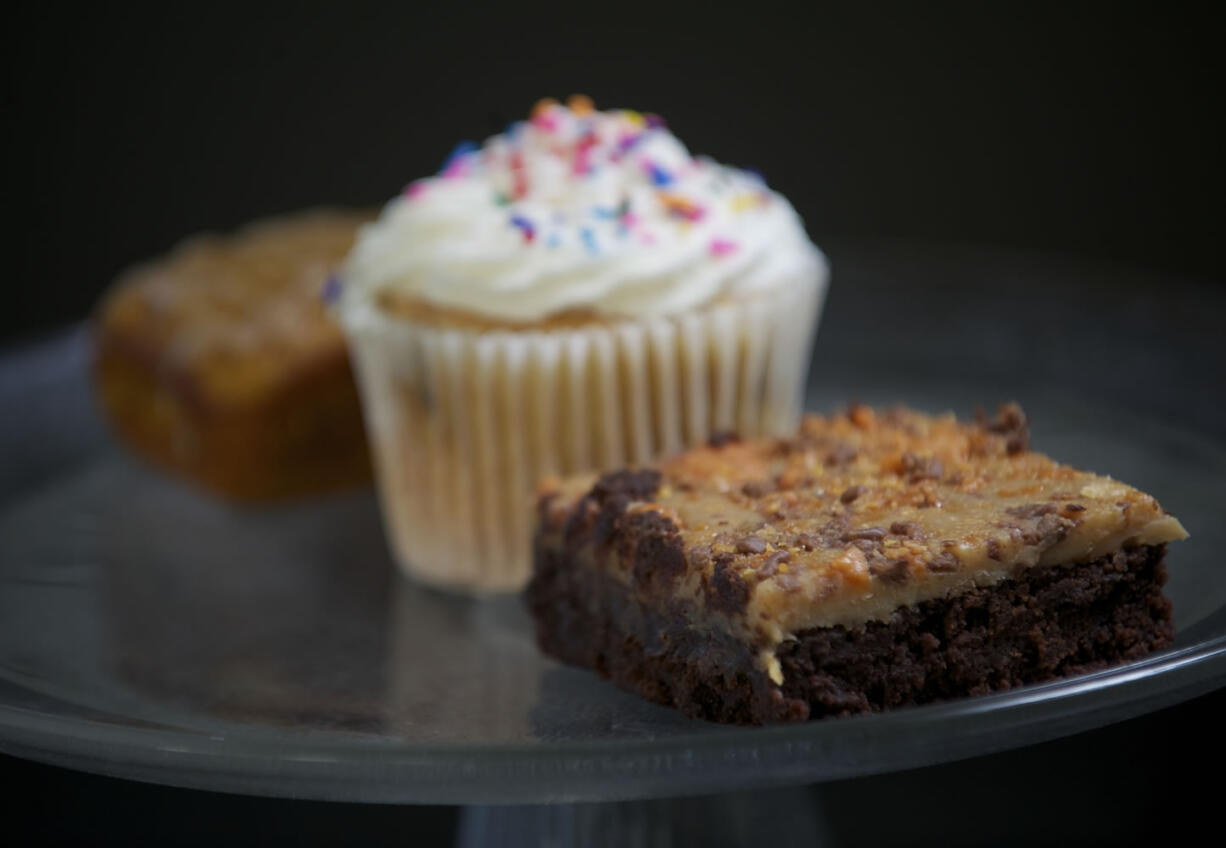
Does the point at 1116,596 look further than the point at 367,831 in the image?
No

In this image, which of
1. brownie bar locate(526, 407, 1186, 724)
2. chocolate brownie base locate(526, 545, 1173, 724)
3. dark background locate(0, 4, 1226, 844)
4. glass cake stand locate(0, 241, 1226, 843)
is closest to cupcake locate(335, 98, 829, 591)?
glass cake stand locate(0, 241, 1226, 843)

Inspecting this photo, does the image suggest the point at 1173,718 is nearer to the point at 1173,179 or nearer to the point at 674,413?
the point at 674,413

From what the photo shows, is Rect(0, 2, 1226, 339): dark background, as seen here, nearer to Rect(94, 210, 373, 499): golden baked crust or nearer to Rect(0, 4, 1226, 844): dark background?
Rect(0, 4, 1226, 844): dark background

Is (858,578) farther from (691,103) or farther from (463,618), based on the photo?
(691,103)

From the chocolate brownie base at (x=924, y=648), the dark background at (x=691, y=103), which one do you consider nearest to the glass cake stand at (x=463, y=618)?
the chocolate brownie base at (x=924, y=648)

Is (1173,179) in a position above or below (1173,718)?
above

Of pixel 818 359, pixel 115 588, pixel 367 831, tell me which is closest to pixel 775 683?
pixel 115 588

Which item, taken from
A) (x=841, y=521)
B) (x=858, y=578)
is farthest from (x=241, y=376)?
(x=858, y=578)
